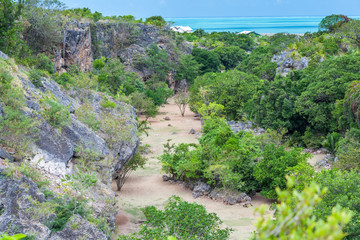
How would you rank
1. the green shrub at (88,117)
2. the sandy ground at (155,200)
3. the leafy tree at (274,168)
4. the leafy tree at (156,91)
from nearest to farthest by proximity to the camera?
the green shrub at (88,117), the sandy ground at (155,200), the leafy tree at (274,168), the leafy tree at (156,91)

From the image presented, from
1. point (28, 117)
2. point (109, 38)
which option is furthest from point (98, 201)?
point (109, 38)

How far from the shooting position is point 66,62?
3148 cm

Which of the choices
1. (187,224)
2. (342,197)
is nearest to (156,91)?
(187,224)

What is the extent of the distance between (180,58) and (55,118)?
39.9 metres

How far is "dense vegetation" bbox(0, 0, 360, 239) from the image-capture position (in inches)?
386

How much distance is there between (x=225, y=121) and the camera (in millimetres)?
29828

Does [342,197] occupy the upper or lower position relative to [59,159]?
lower

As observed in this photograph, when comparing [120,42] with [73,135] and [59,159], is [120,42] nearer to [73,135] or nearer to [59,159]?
[73,135]

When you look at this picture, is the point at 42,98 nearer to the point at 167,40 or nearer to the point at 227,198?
the point at 227,198

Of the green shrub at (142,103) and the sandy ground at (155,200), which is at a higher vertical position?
the green shrub at (142,103)

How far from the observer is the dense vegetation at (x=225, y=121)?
9812 millimetres

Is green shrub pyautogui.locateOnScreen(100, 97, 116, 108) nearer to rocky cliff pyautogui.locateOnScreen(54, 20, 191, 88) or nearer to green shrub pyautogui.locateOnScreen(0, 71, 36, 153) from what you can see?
green shrub pyautogui.locateOnScreen(0, 71, 36, 153)

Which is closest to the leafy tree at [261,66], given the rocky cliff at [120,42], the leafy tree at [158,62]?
the rocky cliff at [120,42]

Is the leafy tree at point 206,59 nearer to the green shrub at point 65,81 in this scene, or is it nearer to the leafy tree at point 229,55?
the leafy tree at point 229,55
